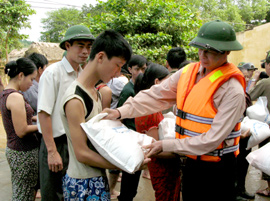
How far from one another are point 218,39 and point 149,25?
396cm

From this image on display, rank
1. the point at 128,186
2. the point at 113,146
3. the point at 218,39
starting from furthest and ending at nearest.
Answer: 1. the point at 128,186
2. the point at 218,39
3. the point at 113,146

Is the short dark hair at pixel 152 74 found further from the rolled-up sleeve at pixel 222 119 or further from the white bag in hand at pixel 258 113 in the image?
the white bag in hand at pixel 258 113

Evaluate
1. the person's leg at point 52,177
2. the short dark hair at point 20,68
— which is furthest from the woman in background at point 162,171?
the short dark hair at point 20,68

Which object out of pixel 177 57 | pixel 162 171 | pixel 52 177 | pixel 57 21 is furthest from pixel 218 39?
pixel 57 21

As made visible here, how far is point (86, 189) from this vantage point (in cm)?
164

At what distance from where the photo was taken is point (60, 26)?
33156mm

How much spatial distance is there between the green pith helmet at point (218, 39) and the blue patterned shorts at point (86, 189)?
1.19 meters

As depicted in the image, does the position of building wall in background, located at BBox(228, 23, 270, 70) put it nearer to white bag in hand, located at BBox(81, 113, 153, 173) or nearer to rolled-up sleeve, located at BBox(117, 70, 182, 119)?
rolled-up sleeve, located at BBox(117, 70, 182, 119)

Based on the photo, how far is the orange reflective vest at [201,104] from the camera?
1.70 metres

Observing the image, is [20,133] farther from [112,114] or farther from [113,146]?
[113,146]

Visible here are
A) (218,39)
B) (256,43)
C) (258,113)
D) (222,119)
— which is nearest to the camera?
(222,119)

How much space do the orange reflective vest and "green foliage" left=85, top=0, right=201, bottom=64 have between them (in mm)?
3231

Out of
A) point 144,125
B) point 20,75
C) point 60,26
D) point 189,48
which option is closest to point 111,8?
point 189,48

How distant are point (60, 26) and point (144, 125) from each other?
1346 inches
